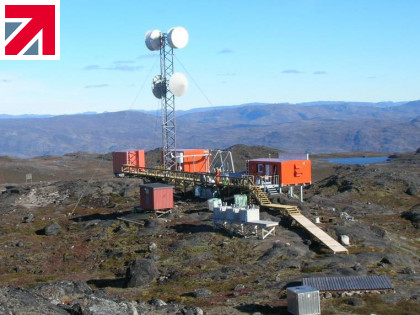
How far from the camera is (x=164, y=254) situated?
127ft

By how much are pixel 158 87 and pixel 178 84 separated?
3.16 metres

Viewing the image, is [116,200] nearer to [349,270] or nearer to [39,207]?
[39,207]

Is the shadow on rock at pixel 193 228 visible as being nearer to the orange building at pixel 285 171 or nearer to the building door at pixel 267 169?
the orange building at pixel 285 171

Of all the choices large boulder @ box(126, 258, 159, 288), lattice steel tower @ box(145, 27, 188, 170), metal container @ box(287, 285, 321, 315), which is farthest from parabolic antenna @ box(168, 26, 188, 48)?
metal container @ box(287, 285, 321, 315)

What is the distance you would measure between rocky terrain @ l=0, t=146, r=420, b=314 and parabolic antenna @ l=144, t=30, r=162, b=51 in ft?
50.9

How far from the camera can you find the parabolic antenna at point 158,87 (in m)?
61.2

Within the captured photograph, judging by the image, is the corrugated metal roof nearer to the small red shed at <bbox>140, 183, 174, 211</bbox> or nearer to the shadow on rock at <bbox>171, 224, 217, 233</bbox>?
the shadow on rock at <bbox>171, 224, 217, 233</bbox>

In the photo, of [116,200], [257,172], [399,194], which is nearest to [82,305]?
[257,172]

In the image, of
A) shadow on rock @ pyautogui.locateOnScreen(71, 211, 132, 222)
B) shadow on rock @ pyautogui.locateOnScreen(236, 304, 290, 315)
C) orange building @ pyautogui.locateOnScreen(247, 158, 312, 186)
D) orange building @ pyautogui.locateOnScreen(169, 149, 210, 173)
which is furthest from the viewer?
orange building @ pyautogui.locateOnScreen(169, 149, 210, 173)

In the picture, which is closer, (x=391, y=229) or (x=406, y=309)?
(x=406, y=309)

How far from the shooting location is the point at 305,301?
24.8 m

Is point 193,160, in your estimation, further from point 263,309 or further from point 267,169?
point 263,309

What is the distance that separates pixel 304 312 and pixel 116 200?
127 ft

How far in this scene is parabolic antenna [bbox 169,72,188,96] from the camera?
5900 centimetres
